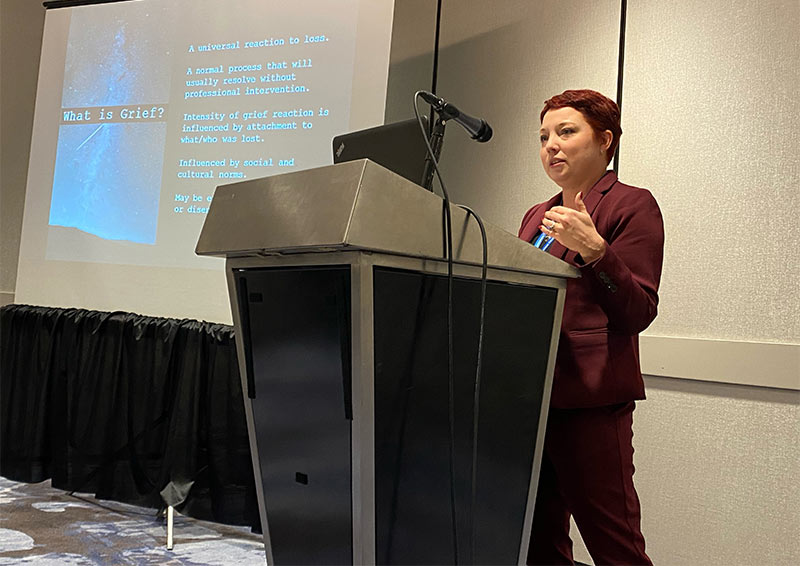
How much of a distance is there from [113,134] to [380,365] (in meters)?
2.65

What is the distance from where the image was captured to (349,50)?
2.75 m

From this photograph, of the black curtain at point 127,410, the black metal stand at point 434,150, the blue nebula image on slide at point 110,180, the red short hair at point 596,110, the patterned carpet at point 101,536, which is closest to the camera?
the black metal stand at point 434,150

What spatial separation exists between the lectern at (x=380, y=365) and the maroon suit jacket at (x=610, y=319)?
0.26 feet

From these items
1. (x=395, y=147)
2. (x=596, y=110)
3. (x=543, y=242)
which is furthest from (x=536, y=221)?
(x=395, y=147)

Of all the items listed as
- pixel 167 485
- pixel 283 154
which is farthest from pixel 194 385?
pixel 283 154

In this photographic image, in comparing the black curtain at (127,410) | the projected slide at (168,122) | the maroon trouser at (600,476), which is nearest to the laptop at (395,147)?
the maroon trouser at (600,476)

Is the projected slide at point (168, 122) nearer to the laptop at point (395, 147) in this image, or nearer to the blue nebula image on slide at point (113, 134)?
the blue nebula image on slide at point (113, 134)

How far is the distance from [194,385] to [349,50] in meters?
1.41

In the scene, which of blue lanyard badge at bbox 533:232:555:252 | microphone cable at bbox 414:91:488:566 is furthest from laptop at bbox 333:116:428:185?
blue lanyard badge at bbox 533:232:555:252

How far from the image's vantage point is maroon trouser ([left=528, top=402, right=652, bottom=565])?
48.9 inches

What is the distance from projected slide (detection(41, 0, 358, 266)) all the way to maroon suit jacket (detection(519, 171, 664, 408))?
63.8 inches

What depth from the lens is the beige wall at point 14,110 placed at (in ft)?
13.1

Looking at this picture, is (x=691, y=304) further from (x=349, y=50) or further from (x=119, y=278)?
(x=119, y=278)

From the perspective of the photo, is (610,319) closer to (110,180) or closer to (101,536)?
(101,536)
